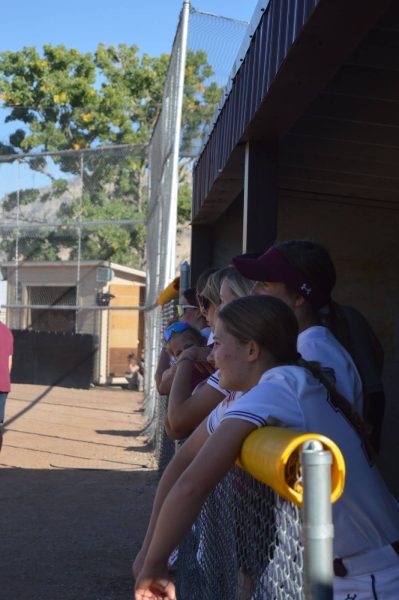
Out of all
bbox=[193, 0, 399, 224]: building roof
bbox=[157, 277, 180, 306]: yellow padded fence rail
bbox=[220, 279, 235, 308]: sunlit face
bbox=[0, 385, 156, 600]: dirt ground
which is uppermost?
bbox=[193, 0, 399, 224]: building roof

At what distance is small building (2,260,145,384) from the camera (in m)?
24.8

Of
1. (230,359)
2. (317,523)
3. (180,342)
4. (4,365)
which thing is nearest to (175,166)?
(4,365)

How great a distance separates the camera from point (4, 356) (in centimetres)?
1009

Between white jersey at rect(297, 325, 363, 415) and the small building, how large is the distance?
71.0ft

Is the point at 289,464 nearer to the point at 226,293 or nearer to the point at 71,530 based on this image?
the point at 226,293

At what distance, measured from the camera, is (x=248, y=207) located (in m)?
5.27

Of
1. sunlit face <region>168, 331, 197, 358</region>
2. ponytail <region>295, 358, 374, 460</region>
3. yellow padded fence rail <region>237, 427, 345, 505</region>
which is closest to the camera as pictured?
yellow padded fence rail <region>237, 427, 345, 505</region>

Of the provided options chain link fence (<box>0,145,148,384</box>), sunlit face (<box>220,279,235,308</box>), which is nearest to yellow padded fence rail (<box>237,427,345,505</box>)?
sunlit face (<box>220,279,235,308</box>)

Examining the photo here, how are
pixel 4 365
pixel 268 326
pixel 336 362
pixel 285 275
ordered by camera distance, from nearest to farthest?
pixel 268 326 < pixel 336 362 < pixel 285 275 < pixel 4 365

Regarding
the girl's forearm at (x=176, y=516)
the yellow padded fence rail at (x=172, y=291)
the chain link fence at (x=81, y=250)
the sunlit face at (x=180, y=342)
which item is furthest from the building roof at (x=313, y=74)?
the chain link fence at (x=81, y=250)

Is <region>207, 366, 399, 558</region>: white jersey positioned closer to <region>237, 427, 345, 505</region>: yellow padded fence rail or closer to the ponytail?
the ponytail

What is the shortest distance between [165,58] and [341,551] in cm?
3696

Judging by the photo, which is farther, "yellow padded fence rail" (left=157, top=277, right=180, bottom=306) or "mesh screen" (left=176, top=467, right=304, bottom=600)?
"yellow padded fence rail" (left=157, top=277, right=180, bottom=306)

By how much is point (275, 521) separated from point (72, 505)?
21.6ft
